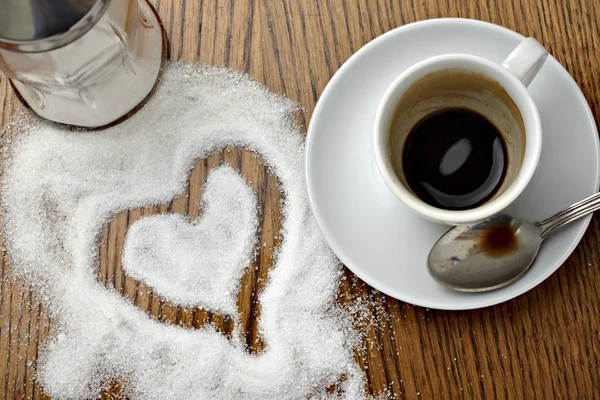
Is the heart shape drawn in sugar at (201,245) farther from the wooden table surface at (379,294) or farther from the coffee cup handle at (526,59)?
the coffee cup handle at (526,59)

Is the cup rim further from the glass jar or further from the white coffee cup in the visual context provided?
the glass jar

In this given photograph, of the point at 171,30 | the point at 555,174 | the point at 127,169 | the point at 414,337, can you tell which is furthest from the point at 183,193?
the point at 555,174

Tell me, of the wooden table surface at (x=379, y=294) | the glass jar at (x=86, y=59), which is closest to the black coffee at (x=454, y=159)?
the wooden table surface at (x=379, y=294)

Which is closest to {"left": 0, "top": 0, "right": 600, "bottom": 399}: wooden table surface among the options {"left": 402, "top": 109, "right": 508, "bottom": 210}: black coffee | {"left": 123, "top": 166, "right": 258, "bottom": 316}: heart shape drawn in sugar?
{"left": 123, "top": 166, "right": 258, "bottom": 316}: heart shape drawn in sugar

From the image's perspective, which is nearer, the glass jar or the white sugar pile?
the glass jar

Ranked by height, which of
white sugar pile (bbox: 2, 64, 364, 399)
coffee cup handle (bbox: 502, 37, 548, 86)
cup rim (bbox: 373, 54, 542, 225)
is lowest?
white sugar pile (bbox: 2, 64, 364, 399)

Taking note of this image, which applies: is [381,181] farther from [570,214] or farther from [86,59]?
[86,59]
